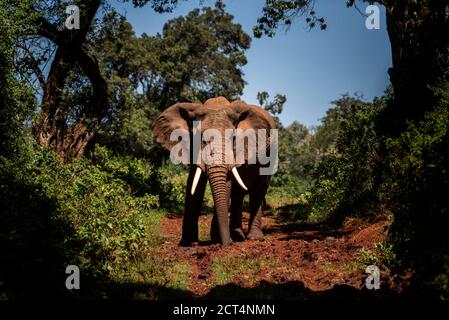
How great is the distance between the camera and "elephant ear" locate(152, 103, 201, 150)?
11.4 m

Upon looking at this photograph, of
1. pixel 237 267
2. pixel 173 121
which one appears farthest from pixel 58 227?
pixel 173 121

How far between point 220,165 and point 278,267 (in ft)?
8.53

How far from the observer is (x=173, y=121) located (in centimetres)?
1155

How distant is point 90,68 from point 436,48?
10.7 metres

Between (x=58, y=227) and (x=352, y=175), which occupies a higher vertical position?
(x=352, y=175)

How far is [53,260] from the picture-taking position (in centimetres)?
641

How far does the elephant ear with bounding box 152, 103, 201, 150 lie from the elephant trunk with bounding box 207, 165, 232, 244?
1577mm

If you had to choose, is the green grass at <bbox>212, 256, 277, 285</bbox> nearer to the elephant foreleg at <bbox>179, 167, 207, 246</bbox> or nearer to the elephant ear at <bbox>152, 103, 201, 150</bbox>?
the elephant foreleg at <bbox>179, 167, 207, 246</bbox>

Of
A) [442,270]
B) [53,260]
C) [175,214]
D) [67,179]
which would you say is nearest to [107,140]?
[175,214]

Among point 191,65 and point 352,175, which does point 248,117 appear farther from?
point 191,65

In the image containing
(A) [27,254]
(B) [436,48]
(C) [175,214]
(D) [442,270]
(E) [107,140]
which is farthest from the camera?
(E) [107,140]
